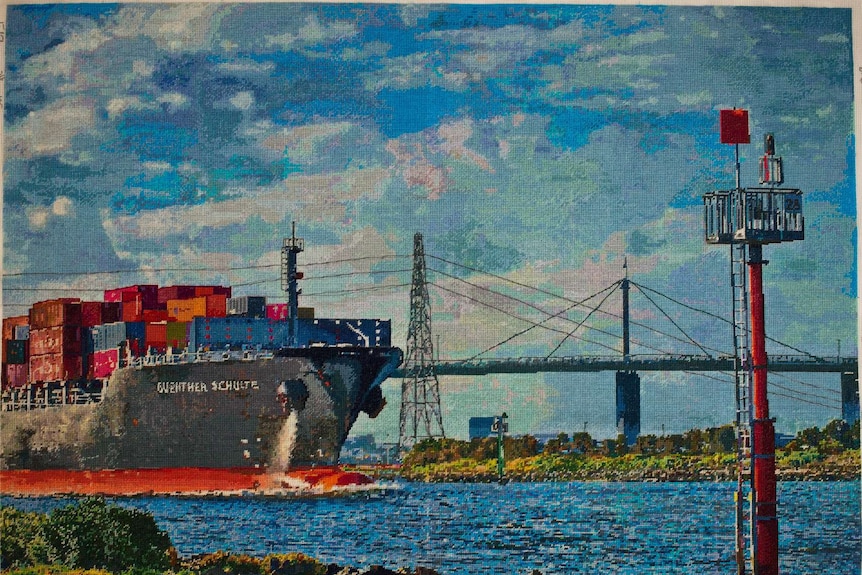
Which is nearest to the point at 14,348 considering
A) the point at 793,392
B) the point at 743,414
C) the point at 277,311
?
the point at 277,311

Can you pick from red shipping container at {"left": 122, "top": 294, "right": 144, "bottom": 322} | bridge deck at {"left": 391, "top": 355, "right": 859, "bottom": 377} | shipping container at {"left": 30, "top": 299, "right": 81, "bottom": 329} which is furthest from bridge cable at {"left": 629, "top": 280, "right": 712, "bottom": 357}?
shipping container at {"left": 30, "top": 299, "right": 81, "bottom": 329}

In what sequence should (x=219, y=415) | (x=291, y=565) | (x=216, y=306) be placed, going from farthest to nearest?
(x=219, y=415)
(x=216, y=306)
(x=291, y=565)

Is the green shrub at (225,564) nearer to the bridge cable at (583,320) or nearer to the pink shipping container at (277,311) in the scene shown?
the pink shipping container at (277,311)

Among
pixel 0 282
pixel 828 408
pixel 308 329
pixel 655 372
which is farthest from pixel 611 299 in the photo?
pixel 0 282

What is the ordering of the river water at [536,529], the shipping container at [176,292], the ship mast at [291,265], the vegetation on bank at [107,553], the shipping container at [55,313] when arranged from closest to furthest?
the vegetation on bank at [107,553], the river water at [536,529], the shipping container at [55,313], the ship mast at [291,265], the shipping container at [176,292]

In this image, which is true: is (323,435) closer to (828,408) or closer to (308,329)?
(308,329)

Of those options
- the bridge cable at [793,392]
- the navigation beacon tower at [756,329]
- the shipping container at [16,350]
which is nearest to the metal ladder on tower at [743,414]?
the navigation beacon tower at [756,329]

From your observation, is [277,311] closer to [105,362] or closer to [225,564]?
[105,362]
